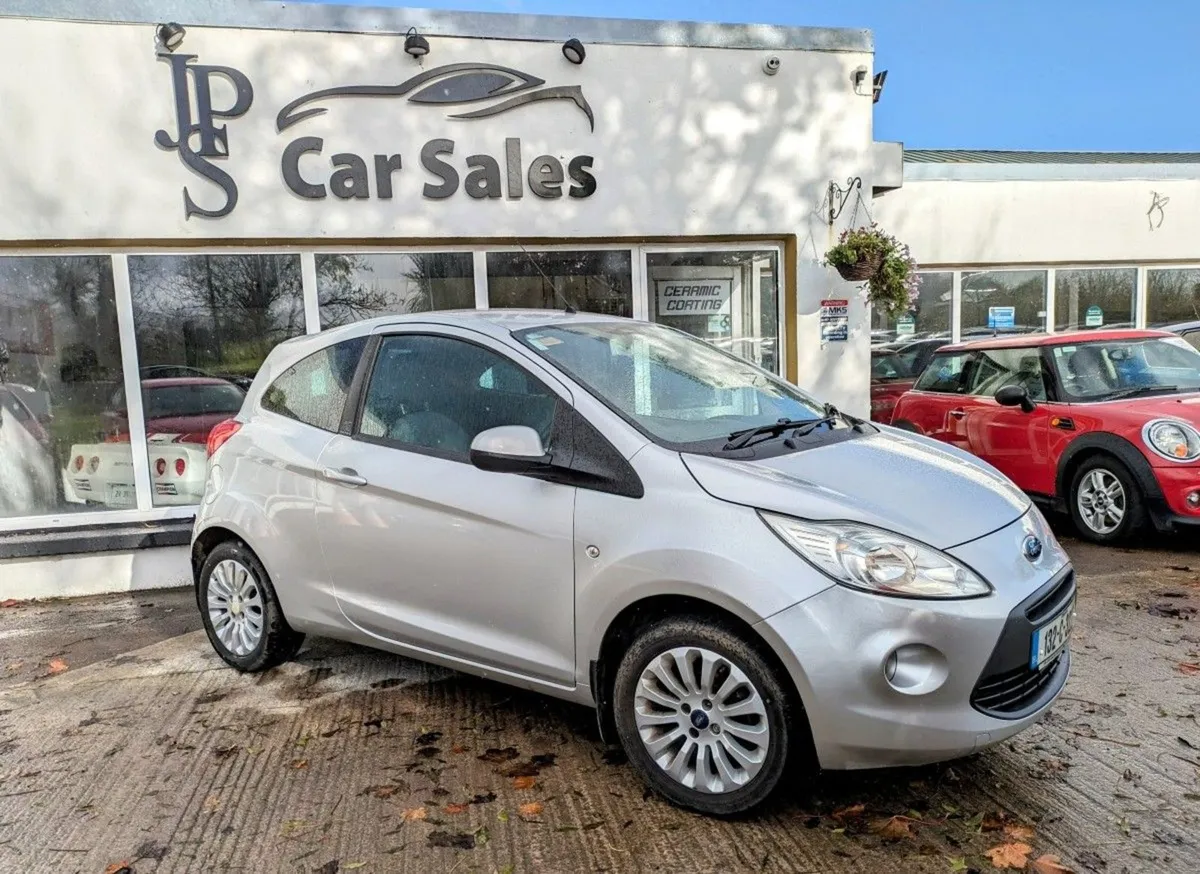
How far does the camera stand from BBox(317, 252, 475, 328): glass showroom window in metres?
6.85

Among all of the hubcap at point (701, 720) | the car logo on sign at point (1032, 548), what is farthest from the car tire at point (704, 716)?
the car logo on sign at point (1032, 548)

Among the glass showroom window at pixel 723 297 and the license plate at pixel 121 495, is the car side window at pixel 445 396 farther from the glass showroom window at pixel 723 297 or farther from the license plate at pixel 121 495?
the glass showroom window at pixel 723 297

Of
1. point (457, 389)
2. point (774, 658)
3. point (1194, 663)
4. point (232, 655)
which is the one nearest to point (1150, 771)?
point (1194, 663)

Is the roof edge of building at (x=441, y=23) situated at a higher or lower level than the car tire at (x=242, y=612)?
higher

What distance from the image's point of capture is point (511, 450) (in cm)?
308

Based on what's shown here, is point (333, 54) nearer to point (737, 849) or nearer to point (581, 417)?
point (581, 417)

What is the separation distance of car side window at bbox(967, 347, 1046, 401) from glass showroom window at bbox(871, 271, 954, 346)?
284 centimetres

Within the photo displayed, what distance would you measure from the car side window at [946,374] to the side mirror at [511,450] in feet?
18.8

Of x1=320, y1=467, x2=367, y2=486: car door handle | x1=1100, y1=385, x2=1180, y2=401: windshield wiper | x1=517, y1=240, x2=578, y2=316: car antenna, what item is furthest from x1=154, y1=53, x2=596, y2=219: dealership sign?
x1=1100, y1=385, x2=1180, y2=401: windshield wiper

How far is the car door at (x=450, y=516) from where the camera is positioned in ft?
10.4

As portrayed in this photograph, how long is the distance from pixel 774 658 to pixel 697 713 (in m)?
0.34

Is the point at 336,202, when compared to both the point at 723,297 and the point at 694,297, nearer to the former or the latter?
the point at 694,297

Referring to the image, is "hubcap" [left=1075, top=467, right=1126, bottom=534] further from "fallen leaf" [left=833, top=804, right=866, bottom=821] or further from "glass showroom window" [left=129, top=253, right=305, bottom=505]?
"glass showroom window" [left=129, top=253, right=305, bottom=505]

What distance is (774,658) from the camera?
8.94 feet
